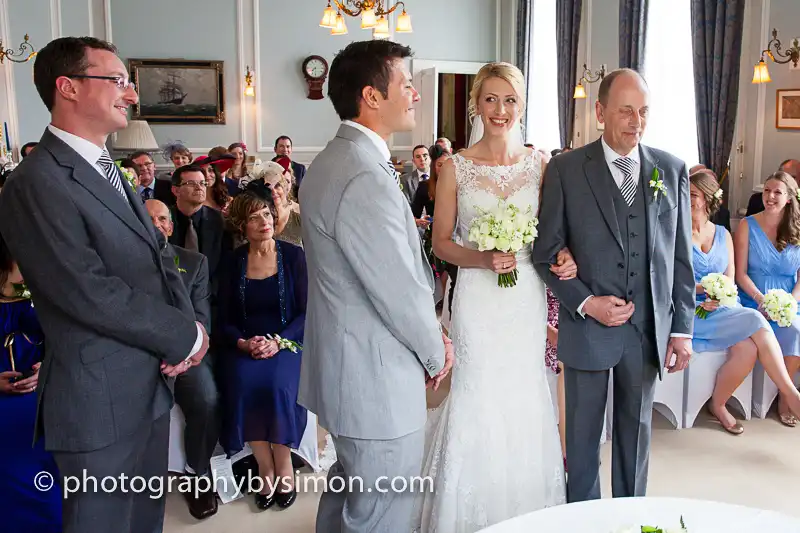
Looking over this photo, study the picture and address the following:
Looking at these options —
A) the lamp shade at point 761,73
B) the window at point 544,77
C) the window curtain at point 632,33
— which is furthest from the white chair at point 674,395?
the window at point 544,77

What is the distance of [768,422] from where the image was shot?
4723mm

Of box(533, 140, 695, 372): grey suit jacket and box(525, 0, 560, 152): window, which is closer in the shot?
box(533, 140, 695, 372): grey suit jacket

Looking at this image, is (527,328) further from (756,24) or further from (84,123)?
(756,24)

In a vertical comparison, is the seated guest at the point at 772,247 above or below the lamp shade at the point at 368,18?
below

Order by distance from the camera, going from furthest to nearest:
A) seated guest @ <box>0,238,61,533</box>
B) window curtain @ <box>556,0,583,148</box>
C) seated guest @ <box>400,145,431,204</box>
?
window curtain @ <box>556,0,583,148</box> → seated guest @ <box>400,145,431,204</box> → seated guest @ <box>0,238,61,533</box>

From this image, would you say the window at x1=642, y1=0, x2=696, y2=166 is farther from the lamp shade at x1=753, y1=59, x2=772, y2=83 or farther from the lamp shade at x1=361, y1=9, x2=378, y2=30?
the lamp shade at x1=361, y1=9, x2=378, y2=30

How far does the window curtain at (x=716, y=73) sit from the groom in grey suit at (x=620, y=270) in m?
6.34

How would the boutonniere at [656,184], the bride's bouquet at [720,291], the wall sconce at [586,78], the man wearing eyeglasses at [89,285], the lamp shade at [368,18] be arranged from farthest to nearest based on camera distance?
the wall sconce at [586,78] < the lamp shade at [368,18] < the bride's bouquet at [720,291] < the boutonniere at [656,184] < the man wearing eyeglasses at [89,285]

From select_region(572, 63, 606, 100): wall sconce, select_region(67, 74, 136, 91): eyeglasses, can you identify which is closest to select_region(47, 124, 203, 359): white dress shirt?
select_region(67, 74, 136, 91): eyeglasses

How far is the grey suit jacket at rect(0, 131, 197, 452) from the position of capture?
2.06 meters

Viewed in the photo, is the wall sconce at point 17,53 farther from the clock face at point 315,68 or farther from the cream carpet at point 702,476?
the cream carpet at point 702,476

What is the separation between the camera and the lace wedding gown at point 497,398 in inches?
126

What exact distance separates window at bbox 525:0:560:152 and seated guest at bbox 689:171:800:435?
309 inches

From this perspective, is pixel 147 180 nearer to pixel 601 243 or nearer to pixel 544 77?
pixel 601 243
